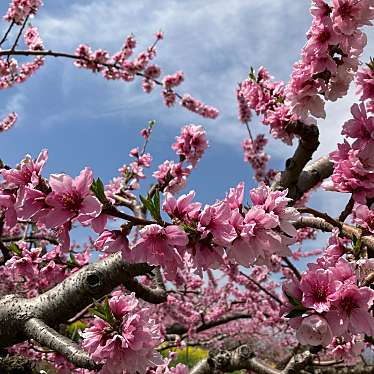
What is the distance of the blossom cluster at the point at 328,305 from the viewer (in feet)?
5.05

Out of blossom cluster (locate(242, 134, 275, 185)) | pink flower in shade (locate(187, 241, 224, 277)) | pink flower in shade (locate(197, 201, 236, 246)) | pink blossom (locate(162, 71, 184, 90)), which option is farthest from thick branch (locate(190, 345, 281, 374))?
pink blossom (locate(162, 71, 184, 90))

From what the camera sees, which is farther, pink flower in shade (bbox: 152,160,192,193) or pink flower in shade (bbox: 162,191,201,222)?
A: pink flower in shade (bbox: 152,160,192,193)

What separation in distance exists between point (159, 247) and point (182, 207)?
167mm

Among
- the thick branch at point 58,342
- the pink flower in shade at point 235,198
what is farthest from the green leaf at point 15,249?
the pink flower in shade at point 235,198

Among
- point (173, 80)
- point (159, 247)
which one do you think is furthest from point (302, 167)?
point (173, 80)

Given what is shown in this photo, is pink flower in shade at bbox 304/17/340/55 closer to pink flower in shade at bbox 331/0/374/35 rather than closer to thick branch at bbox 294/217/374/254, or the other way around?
pink flower in shade at bbox 331/0/374/35

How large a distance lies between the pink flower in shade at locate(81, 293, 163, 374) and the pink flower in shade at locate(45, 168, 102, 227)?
0.51 meters

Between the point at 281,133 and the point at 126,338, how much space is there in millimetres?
2152

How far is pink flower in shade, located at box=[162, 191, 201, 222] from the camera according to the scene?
1.58m

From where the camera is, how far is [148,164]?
626 centimetres

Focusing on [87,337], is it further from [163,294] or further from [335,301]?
[163,294]

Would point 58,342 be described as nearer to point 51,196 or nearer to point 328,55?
point 51,196

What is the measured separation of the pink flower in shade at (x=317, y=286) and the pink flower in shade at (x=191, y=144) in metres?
3.14

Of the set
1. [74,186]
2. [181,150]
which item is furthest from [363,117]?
[181,150]
